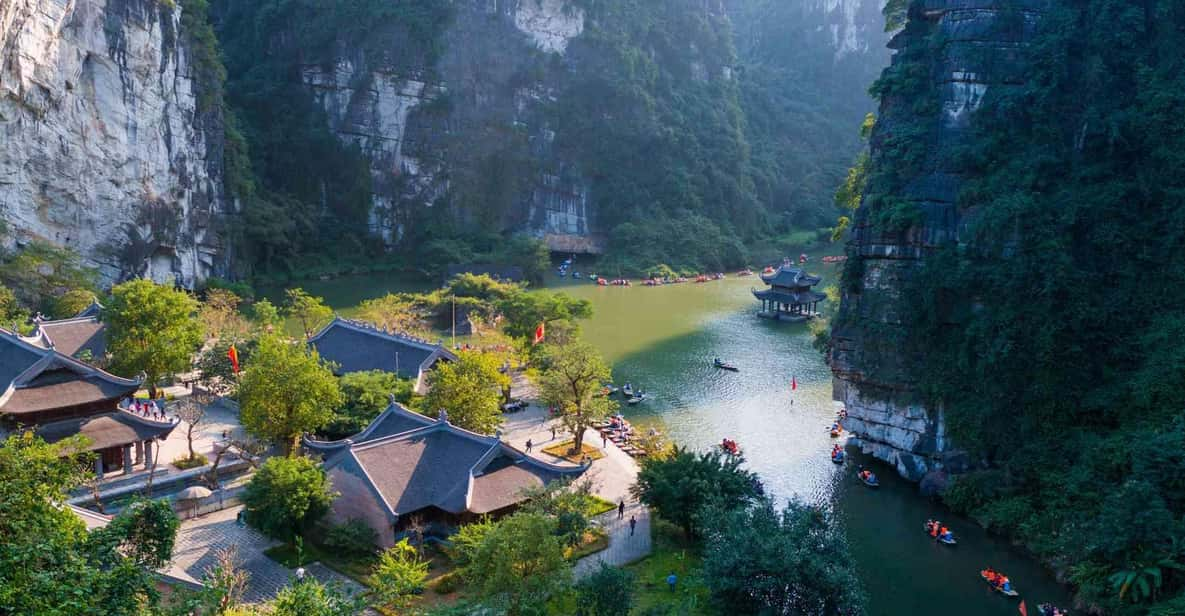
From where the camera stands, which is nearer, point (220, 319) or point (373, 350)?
point (373, 350)

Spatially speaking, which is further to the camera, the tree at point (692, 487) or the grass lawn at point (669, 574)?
the tree at point (692, 487)

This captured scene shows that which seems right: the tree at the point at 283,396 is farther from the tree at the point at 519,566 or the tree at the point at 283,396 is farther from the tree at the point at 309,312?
the tree at the point at 309,312

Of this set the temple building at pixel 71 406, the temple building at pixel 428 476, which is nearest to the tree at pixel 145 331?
the temple building at pixel 71 406

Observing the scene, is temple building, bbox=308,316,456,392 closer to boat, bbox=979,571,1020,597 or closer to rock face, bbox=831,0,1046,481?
rock face, bbox=831,0,1046,481

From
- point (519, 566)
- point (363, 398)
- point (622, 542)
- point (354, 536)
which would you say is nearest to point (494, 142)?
point (363, 398)

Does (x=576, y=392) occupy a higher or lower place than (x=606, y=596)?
higher

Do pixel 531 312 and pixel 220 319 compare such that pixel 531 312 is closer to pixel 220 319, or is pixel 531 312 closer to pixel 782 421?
pixel 782 421

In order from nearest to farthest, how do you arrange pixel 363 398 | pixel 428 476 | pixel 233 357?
pixel 428 476, pixel 363 398, pixel 233 357
